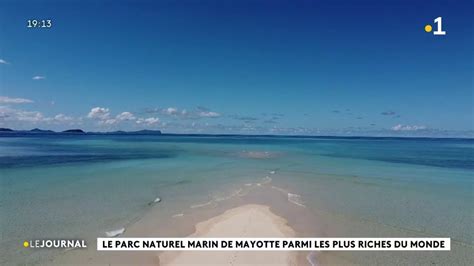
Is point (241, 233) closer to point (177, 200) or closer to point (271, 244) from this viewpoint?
point (271, 244)

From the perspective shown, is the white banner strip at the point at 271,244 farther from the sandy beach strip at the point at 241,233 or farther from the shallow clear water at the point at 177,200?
the shallow clear water at the point at 177,200

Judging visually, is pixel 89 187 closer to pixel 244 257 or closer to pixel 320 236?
pixel 244 257

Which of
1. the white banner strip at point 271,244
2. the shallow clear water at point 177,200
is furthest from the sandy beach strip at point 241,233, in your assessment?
the shallow clear water at point 177,200

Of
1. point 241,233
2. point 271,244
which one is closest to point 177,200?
point 241,233

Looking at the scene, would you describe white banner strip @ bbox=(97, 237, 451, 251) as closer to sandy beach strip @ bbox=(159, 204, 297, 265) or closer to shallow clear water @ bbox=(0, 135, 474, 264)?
sandy beach strip @ bbox=(159, 204, 297, 265)

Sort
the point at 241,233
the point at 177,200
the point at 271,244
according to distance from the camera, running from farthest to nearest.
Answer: the point at 177,200
the point at 241,233
the point at 271,244

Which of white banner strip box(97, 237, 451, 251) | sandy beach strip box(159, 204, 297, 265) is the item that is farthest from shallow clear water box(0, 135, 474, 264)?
sandy beach strip box(159, 204, 297, 265)
